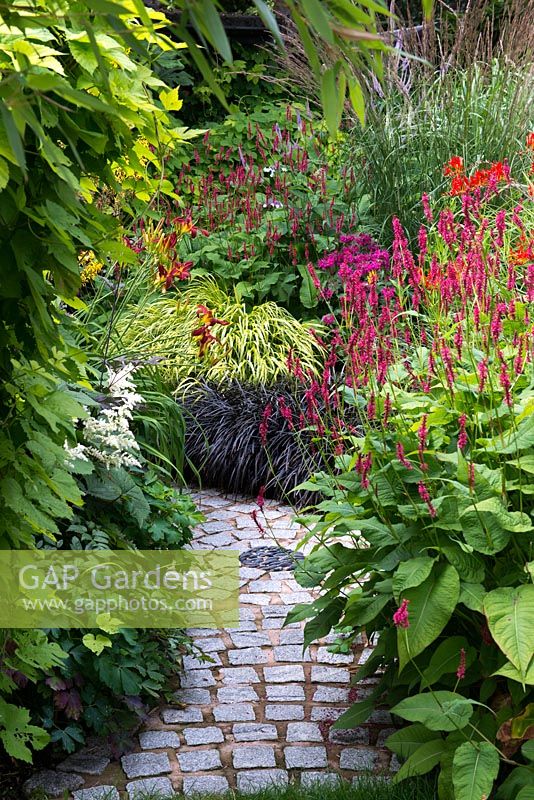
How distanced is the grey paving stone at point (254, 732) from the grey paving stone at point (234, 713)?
4 cm

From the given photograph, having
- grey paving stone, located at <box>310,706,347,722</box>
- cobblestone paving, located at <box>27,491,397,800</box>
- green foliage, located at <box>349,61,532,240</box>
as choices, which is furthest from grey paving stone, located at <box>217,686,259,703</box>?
green foliage, located at <box>349,61,532,240</box>

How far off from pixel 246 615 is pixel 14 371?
2063mm

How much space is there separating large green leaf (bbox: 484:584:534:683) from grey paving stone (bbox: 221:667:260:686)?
133 centimetres

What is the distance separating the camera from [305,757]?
114 inches

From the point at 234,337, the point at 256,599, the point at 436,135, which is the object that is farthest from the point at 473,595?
A: the point at 436,135

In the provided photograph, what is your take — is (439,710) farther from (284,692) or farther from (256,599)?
(256,599)

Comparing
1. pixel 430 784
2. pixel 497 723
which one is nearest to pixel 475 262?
pixel 497 723

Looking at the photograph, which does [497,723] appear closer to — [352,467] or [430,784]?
[430,784]

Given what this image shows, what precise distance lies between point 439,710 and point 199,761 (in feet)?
2.73

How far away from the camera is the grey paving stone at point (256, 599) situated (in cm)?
409

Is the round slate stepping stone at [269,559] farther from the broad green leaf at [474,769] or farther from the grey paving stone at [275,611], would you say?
the broad green leaf at [474,769]

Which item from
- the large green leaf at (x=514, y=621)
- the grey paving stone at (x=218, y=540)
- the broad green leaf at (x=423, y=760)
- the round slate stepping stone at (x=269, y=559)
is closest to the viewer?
the large green leaf at (x=514, y=621)

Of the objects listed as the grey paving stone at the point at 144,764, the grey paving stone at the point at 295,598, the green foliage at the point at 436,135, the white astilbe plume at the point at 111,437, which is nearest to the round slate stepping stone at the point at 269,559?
the grey paving stone at the point at 295,598

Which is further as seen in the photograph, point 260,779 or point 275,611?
point 275,611
